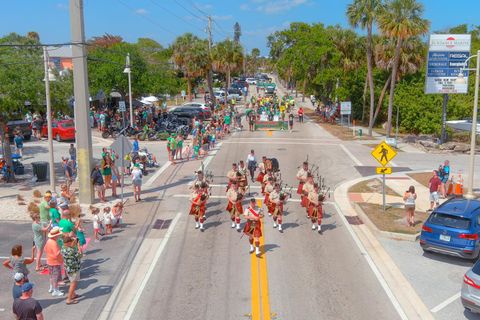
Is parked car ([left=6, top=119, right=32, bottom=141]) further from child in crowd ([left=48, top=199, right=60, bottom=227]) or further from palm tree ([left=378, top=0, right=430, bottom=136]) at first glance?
palm tree ([left=378, top=0, right=430, bottom=136])

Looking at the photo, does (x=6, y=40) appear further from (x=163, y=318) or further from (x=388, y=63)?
(x=388, y=63)

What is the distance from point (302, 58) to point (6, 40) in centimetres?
3169

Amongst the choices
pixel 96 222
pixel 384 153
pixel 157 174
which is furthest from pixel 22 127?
pixel 384 153

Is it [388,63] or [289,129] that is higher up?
[388,63]

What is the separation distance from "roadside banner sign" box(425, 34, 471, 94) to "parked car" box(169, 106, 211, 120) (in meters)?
19.8

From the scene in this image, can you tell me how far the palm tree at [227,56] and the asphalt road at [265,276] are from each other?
159 ft

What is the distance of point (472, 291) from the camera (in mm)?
9312

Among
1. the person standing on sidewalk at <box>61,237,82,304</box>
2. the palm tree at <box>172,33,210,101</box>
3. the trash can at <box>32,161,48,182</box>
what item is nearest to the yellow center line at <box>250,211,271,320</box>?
the person standing on sidewalk at <box>61,237,82,304</box>

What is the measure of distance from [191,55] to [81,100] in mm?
41446

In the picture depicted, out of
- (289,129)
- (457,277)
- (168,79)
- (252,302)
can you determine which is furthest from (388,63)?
(252,302)

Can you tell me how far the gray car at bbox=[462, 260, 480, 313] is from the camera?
30.2 feet

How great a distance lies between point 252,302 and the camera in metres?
10.2

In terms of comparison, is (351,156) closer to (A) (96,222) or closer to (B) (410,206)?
(B) (410,206)

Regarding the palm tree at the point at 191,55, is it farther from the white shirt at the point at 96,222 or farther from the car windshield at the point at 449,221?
the car windshield at the point at 449,221
